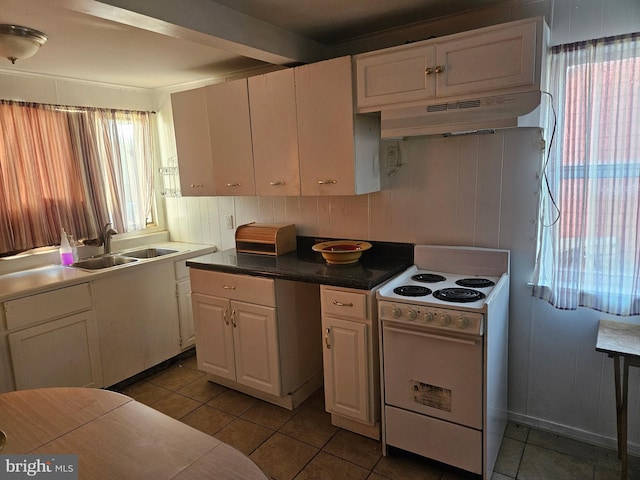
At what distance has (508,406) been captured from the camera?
100 inches

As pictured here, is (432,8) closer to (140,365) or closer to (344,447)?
(344,447)

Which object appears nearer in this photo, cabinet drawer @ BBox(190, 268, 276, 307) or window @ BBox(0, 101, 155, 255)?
cabinet drawer @ BBox(190, 268, 276, 307)

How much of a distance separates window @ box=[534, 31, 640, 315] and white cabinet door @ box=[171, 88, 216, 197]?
2252 millimetres

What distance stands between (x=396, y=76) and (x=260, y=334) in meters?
1.73

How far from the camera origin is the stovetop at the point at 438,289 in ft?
6.61

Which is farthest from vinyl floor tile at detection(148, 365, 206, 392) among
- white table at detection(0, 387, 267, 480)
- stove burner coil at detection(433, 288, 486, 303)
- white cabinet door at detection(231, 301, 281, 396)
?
stove burner coil at detection(433, 288, 486, 303)

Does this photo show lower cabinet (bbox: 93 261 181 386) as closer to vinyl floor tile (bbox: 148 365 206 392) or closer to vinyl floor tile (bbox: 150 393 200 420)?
vinyl floor tile (bbox: 148 365 206 392)

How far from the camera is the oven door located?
1973 millimetres

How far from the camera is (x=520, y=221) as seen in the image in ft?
7.71

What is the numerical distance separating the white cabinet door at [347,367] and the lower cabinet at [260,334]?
37cm

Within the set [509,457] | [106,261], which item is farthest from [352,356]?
[106,261]

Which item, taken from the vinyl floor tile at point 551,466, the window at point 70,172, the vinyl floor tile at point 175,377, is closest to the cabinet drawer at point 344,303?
the vinyl floor tile at point 551,466

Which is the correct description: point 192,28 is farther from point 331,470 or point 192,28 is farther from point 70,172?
point 331,470

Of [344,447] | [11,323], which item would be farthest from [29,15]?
[344,447]
